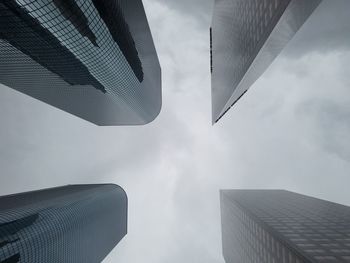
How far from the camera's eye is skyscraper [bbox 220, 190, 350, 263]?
52188 millimetres

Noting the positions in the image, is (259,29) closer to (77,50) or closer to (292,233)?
(292,233)

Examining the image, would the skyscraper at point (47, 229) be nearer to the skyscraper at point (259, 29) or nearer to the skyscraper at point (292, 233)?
the skyscraper at point (292, 233)

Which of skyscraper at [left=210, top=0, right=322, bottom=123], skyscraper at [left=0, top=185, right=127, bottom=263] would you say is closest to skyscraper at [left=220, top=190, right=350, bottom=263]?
skyscraper at [left=210, top=0, right=322, bottom=123]

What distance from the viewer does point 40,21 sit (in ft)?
302

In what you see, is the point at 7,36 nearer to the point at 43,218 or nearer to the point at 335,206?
the point at 43,218

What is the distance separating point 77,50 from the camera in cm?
11088

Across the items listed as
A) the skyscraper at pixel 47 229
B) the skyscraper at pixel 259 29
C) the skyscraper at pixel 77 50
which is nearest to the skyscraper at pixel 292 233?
the skyscraper at pixel 259 29

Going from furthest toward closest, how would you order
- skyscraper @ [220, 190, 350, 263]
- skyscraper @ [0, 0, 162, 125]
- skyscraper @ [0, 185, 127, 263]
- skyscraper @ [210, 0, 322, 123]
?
skyscraper @ [0, 185, 127, 263], skyscraper @ [0, 0, 162, 125], skyscraper @ [220, 190, 350, 263], skyscraper @ [210, 0, 322, 123]

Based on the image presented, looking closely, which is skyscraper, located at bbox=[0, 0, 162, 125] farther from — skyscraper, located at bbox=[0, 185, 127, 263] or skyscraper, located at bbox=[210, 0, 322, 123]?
skyscraper, located at bbox=[0, 185, 127, 263]

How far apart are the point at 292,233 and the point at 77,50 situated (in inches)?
3428

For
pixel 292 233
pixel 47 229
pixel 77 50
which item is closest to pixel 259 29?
pixel 292 233

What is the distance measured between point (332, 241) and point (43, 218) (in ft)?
392

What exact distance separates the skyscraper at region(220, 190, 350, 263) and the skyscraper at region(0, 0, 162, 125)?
236ft

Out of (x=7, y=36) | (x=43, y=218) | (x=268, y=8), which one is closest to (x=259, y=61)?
(x=268, y=8)
